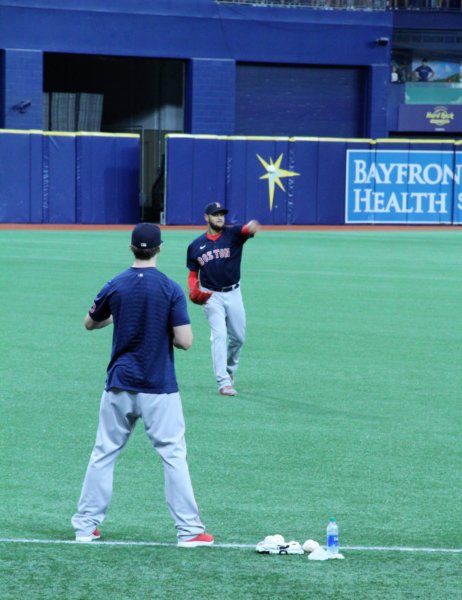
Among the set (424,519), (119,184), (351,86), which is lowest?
(424,519)

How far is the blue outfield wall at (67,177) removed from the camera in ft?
132

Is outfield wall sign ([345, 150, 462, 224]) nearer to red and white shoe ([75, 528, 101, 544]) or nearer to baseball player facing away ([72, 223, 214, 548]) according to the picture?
baseball player facing away ([72, 223, 214, 548])

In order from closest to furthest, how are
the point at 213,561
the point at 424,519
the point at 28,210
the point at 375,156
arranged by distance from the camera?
the point at 213,561, the point at 424,519, the point at 28,210, the point at 375,156

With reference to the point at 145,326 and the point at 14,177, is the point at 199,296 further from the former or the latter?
the point at 14,177

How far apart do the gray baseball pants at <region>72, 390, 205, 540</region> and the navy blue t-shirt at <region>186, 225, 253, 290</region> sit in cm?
567

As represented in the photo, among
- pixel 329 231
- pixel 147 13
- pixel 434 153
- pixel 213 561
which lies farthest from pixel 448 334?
pixel 147 13

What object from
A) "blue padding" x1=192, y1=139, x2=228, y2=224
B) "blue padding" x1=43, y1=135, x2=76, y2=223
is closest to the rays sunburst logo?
"blue padding" x1=192, y1=139, x2=228, y2=224

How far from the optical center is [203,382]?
1390 centimetres

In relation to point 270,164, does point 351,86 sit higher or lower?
higher

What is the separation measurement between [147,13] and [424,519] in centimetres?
3950

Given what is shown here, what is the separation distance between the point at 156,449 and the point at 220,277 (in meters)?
5.83

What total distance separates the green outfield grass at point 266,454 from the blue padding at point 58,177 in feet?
61.8

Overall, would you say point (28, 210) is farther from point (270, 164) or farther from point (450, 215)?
point (450, 215)

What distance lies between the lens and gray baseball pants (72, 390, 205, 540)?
7219mm
